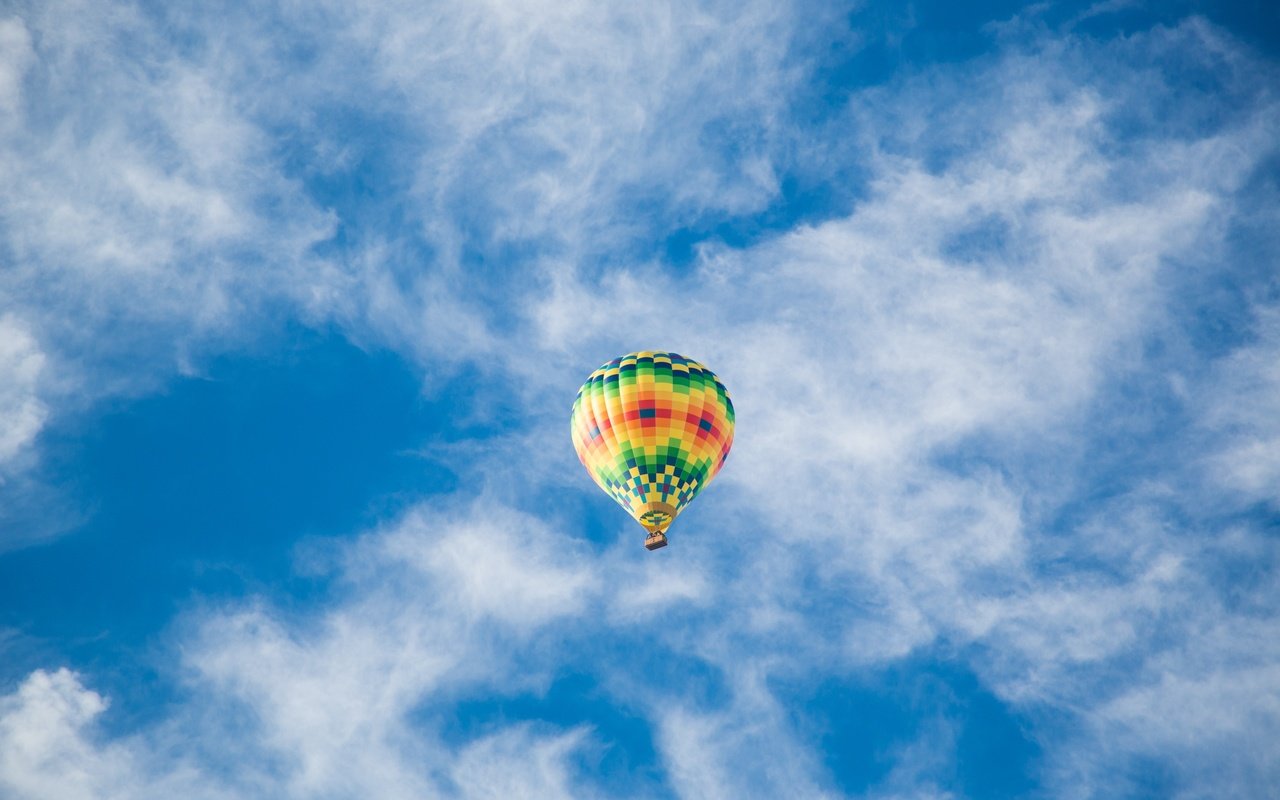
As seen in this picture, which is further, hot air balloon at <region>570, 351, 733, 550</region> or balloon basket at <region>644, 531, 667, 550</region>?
hot air balloon at <region>570, 351, 733, 550</region>

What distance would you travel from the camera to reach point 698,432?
2111 inches

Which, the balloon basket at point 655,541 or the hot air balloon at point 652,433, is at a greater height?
the hot air balloon at point 652,433

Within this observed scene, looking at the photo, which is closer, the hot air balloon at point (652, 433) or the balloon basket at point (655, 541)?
the balloon basket at point (655, 541)

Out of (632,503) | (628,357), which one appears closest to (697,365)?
(628,357)

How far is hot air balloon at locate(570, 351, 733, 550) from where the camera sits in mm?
52531

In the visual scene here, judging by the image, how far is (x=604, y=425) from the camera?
53688 millimetres

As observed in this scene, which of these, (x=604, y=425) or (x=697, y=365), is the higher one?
(x=697, y=365)

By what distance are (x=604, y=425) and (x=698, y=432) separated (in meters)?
3.86

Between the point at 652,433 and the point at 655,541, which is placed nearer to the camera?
the point at 655,541

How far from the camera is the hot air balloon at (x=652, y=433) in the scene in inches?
2068

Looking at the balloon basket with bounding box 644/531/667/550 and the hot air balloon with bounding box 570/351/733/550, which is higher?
the hot air balloon with bounding box 570/351/733/550

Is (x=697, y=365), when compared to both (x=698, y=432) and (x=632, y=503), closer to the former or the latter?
(x=698, y=432)

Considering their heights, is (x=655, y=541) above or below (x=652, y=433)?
below

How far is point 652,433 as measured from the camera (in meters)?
52.9
